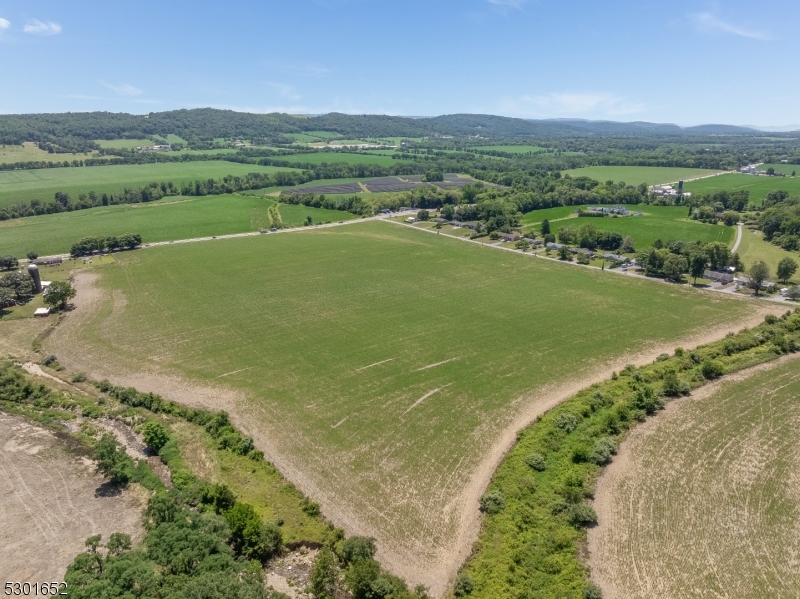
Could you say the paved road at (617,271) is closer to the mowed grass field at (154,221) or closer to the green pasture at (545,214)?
the green pasture at (545,214)

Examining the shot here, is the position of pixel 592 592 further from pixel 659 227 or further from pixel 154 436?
pixel 659 227

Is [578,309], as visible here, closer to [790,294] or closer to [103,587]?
[790,294]

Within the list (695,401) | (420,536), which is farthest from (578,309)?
(420,536)

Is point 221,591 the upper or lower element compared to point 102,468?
upper

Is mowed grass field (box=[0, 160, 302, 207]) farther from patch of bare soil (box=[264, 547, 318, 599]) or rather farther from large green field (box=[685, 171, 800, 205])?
large green field (box=[685, 171, 800, 205])

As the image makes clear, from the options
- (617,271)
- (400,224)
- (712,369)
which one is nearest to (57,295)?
(400,224)

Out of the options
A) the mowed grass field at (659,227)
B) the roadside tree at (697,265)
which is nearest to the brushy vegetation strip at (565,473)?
the roadside tree at (697,265)

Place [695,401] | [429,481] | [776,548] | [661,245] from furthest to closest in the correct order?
1. [661,245]
2. [695,401]
3. [429,481]
4. [776,548]

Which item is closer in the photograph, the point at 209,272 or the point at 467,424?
the point at 467,424
